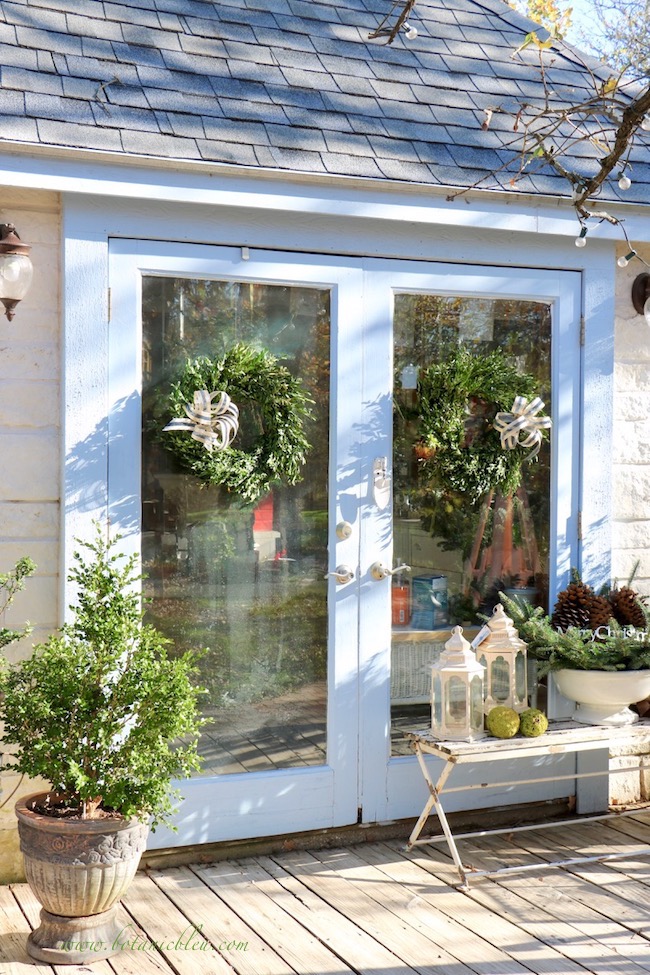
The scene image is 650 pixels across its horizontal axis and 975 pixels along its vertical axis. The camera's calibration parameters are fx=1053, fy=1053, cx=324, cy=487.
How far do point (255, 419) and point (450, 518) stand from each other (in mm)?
924

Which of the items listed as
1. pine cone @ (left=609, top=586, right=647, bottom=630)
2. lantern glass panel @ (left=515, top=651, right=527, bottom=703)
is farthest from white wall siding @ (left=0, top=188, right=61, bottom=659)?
pine cone @ (left=609, top=586, right=647, bottom=630)

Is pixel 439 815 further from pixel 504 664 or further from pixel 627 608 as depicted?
pixel 627 608

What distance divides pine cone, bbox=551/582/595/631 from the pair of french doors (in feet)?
0.61

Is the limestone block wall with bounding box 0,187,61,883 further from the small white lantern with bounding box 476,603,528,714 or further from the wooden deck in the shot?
the small white lantern with bounding box 476,603,528,714

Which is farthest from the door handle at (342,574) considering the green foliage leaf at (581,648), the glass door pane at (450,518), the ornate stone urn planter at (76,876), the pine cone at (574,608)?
the ornate stone urn planter at (76,876)

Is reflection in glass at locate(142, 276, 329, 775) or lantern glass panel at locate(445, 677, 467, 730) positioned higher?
reflection in glass at locate(142, 276, 329, 775)

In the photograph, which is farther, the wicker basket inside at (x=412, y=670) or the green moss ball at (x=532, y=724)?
the wicker basket inside at (x=412, y=670)

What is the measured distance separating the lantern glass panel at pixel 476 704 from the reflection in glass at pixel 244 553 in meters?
0.59

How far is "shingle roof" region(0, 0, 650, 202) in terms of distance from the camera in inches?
139

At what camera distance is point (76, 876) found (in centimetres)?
304

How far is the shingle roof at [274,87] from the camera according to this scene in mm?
3539

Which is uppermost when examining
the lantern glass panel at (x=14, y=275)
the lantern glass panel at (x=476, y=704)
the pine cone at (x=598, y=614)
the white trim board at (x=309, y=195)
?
the white trim board at (x=309, y=195)

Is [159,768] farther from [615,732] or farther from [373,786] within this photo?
[615,732]

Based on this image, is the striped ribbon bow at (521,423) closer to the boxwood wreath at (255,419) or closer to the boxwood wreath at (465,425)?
the boxwood wreath at (465,425)
